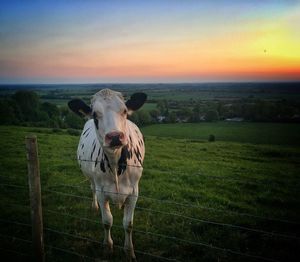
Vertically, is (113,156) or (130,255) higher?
(113,156)

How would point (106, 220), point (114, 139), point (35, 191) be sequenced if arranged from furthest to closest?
1. point (106, 220)
2. point (114, 139)
3. point (35, 191)

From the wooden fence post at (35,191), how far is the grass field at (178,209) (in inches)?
25.4

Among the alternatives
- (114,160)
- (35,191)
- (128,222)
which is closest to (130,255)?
(128,222)

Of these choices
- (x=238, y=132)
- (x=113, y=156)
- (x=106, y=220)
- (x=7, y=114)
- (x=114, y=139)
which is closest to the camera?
(x=114, y=139)

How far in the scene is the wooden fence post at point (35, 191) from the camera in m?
3.11

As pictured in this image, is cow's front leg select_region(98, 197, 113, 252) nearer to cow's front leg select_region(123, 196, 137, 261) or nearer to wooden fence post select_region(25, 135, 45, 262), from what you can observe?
cow's front leg select_region(123, 196, 137, 261)

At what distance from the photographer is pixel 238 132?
80.6 feet

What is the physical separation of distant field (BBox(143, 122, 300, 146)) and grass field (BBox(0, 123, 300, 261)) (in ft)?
30.9

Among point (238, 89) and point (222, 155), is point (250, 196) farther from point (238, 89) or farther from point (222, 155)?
point (238, 89)

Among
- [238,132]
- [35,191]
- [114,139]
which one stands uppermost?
[114,139]

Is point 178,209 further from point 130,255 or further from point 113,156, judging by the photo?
point 113,156

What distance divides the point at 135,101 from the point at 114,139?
0.90m

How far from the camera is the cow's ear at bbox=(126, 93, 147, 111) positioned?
406cm

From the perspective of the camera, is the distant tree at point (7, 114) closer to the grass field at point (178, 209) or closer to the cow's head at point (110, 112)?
the grass field at point (178, 209)
